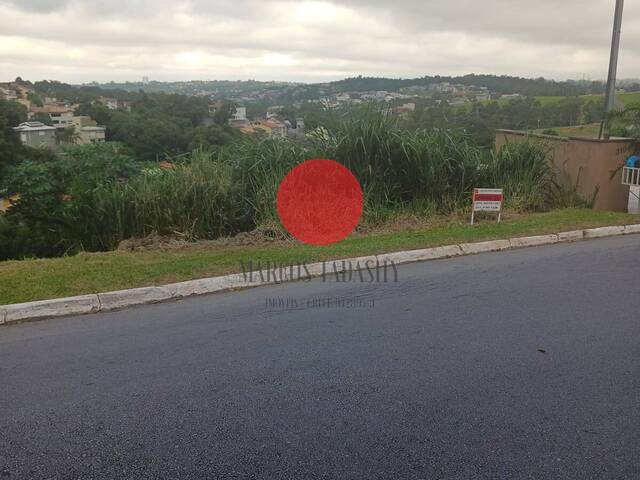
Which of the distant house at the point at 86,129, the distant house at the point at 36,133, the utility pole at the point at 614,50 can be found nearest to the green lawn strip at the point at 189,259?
the utility pole at the point at 614,50

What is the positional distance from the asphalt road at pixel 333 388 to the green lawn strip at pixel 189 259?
0.59 meters

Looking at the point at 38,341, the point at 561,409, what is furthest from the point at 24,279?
the point at 561,409

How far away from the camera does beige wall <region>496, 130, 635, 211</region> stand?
10.6m

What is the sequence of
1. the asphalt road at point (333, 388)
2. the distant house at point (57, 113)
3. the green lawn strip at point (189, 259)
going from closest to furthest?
the asphalt road at point (333, 388) < the green lawn strip at point (189, 259) < the distant house at point (57, 113)

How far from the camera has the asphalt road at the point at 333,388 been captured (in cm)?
282

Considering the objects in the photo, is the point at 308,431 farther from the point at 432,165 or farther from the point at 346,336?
the point at 432,165

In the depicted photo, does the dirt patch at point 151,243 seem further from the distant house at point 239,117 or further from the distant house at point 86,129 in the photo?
the distant house at point 86,129

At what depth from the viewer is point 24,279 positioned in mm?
5586

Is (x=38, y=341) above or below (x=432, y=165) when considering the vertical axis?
below

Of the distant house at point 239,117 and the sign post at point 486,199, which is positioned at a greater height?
the distant house at point 239,117

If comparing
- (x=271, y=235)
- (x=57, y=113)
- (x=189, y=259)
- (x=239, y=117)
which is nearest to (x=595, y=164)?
(x=271, y=235)

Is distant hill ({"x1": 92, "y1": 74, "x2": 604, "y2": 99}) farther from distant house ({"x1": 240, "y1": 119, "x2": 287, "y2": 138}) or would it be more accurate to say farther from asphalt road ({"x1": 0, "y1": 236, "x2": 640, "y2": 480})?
asphalt road ({"x1": 0, "y1": 236, "x2": 640, "y2": 480})

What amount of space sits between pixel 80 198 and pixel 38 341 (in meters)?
4.53
